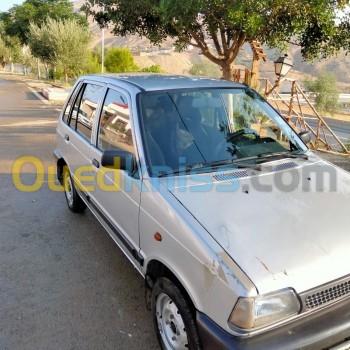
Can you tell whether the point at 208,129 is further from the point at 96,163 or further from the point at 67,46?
the point at 67,46

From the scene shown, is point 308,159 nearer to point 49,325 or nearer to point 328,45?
point 49,325

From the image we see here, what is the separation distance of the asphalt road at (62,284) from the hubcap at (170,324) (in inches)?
10.9

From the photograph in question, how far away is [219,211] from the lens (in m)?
2.21

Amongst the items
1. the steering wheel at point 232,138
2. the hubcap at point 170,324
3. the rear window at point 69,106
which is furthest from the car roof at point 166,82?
the hubcap at point 170,324

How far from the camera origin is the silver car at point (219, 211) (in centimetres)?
182

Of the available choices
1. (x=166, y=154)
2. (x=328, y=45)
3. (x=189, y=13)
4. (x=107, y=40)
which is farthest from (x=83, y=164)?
(x=107, y=40)

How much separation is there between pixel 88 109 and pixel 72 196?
138cm

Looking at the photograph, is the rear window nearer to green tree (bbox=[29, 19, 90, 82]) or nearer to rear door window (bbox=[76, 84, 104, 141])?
rear door window (bbox=[76, 84, 104, 141])

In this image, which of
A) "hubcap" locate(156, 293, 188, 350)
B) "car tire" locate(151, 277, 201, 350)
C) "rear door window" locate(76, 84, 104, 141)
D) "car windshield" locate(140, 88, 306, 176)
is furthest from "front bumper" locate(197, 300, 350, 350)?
"rear door window" locate(76, 84, 104, 141)

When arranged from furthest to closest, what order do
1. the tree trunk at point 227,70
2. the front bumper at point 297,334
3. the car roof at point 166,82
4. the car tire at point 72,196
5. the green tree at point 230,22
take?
the tree trunk at point 227,70 < the green tree at point 230,22 < the car tire at point 72,196 < the car roof at point 166,82 < the front bumper at point 297,334

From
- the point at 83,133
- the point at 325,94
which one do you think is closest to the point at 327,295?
the point at 83,133

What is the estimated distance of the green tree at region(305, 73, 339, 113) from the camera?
53.4m

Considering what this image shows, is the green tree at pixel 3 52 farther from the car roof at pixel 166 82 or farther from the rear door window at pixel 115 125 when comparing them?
the rear door window at pixel 115 125

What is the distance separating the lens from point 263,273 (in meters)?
1.80
